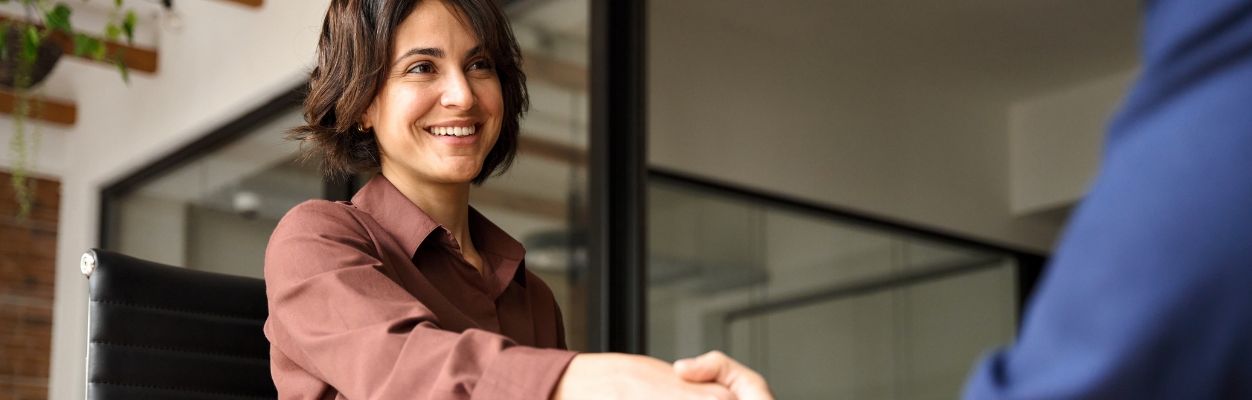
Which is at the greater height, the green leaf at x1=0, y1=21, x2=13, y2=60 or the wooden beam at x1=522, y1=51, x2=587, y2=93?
the green leaf at x1=0, y1=21, x2=13, y2=60

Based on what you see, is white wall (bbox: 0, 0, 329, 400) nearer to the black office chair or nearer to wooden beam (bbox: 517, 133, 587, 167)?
wooden beam (bbox: 517, 133, 587, 167)

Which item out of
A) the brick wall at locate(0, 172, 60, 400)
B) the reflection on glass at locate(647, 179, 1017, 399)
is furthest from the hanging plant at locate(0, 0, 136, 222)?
the reflection on glass at locate(647, 179, 1017, 399)

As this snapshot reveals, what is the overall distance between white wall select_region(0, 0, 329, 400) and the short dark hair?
241 centimetres

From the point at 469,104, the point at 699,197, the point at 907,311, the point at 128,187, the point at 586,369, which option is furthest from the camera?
the point at 128,187

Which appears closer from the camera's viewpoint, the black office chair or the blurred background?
the black office chair

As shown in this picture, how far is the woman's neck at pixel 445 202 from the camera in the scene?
1280mm

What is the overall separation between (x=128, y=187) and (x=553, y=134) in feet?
9.33

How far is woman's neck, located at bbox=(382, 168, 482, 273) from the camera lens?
4.20ft

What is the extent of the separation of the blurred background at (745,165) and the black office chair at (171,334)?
5.30 feet

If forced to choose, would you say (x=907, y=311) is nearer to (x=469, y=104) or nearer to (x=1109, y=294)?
(x=469, y=104)

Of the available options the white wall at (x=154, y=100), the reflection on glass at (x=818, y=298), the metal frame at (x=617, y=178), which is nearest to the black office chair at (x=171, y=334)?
the metal frame at (x=617, y=178)

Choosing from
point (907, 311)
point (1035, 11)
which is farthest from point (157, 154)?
point (1035, 11)

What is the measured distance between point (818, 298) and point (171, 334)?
3325 mm

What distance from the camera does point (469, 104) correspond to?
1236 millimetres
